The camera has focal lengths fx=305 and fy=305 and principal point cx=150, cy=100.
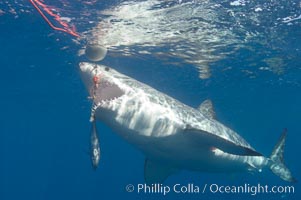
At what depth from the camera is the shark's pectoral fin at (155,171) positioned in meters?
9.12

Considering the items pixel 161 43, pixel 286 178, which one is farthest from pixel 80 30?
pixel 286 178

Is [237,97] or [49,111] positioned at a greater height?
[237,97]

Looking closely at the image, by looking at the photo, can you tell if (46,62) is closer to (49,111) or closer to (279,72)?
(279,72)

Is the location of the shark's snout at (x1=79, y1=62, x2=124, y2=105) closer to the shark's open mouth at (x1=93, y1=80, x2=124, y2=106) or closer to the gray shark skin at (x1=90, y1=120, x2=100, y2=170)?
the shark's open mouth at (x1=93, y1=80, x2=124, y2=106)

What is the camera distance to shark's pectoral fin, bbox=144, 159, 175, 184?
359 inches

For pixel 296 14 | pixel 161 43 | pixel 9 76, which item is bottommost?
pixel 9 76

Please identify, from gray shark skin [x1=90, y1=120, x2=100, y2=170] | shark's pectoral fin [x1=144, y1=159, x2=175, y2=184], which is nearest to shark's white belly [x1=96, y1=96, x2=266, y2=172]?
gray shark skin [x1=90, y1=120, x2=100, y2=170]

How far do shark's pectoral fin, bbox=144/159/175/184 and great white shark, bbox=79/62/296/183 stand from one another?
968mm

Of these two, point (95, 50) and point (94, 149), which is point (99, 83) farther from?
point (95, 50)

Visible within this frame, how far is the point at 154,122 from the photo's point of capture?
661 centimetres

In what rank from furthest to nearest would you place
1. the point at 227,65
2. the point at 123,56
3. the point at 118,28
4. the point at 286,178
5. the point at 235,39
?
1. the point at 227,65
2. the point at 123,56
3. the point at 235,39
4. the point at 118,28
5. the point at 286,178

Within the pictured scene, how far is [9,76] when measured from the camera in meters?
23.8

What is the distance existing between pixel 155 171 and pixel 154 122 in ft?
10.4

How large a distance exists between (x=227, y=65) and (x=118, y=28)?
9.36 m
